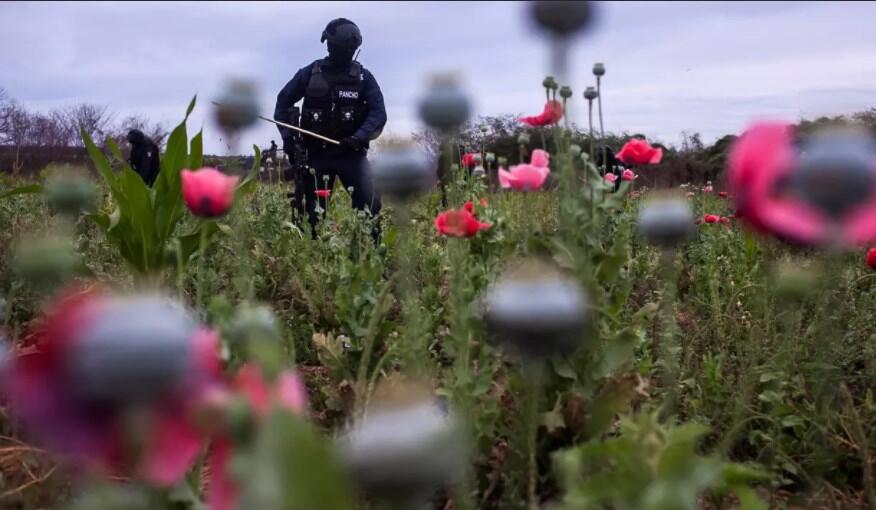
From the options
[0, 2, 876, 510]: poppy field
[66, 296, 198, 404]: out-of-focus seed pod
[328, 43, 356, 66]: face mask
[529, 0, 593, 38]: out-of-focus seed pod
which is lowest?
[0, 2, 876, 510]: poppy field

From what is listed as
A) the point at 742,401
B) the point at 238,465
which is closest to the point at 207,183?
the point at 238,465

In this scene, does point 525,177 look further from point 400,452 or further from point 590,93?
point 400,452

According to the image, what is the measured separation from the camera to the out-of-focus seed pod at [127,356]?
482mm

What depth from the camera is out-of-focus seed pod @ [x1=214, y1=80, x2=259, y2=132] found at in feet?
5.85

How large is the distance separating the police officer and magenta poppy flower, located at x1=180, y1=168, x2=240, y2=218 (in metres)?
3.69

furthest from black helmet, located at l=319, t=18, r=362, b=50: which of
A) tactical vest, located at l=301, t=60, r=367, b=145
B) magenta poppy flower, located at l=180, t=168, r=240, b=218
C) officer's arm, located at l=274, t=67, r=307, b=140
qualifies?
magenta poppy flower, located at l=180, t=168, r=240, b=218

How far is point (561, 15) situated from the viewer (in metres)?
1.44

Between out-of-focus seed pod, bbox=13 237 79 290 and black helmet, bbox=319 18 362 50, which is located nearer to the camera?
out-of-focus seed pod, bbox=13 237 79 290

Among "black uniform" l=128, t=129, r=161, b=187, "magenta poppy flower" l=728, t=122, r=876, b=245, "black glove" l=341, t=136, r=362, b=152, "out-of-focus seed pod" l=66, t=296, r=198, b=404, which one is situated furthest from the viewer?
"black uniform" l=128, t=129, r=161, b=187

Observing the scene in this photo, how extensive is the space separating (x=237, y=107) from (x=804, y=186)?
53.5 inches

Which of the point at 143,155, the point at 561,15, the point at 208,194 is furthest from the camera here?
the point at 143,155

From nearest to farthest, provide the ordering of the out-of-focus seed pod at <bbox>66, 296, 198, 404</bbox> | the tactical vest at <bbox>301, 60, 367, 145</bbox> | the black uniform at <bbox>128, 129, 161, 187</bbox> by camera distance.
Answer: the out-of-focus seed pod at <bbox>66, 296, 198, 404</bbox>
the tactical vest at <bbox>301, 60, 367, 145</bbox>
the black uniform at <bbox>128, 129, 161, 187</bbox>

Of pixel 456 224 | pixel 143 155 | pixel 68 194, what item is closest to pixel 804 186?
pixel 456 224

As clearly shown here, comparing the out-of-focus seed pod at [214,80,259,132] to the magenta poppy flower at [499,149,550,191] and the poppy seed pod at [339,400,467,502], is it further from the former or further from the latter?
the poppy seed pod at [339,400,467,502]
